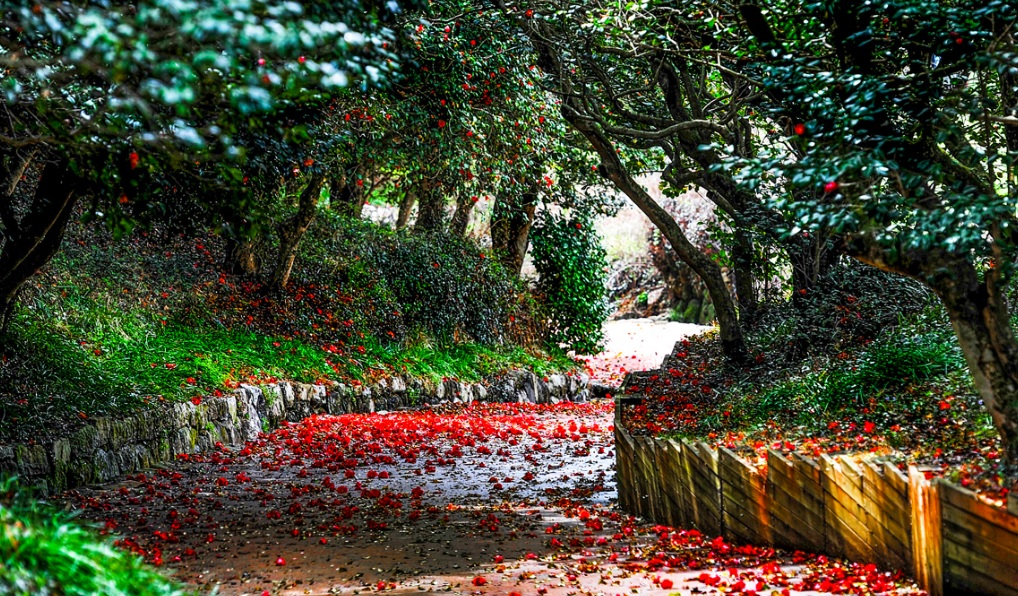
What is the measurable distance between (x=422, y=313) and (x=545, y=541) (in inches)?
355

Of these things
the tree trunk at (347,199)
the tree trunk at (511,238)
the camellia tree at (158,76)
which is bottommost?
the camellia tree at (158,76)

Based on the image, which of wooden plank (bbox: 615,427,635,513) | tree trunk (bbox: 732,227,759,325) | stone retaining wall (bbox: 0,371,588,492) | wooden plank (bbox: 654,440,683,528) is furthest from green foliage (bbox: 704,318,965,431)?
stone retaining wall (bbox: 0,371,588,492)

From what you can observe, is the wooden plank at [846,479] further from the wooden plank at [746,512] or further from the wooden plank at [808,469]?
the wooden plank at [746,512]

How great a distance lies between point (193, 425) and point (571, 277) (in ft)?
32.8

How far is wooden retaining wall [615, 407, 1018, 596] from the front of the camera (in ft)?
12.2

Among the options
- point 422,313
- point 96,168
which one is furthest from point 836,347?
point 422,313

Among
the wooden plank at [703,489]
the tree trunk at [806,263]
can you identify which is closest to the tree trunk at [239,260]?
the tree trunk at [806,263]

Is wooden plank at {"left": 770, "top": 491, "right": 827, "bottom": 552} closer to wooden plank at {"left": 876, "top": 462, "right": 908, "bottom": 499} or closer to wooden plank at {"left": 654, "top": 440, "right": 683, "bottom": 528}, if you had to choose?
wooden plank at {"left": 876, "top": 462, "right": 908, "bottom": 499}

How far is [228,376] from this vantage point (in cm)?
959

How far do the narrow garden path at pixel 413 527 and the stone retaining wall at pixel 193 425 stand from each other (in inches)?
8.8

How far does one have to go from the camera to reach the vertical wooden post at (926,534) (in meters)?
3.88

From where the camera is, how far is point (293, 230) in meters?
11.5

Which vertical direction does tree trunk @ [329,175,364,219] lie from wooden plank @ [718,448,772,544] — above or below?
above

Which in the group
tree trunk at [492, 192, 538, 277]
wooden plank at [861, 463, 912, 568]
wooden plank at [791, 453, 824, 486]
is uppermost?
tree trunk at [492, 192, 538, 277]
